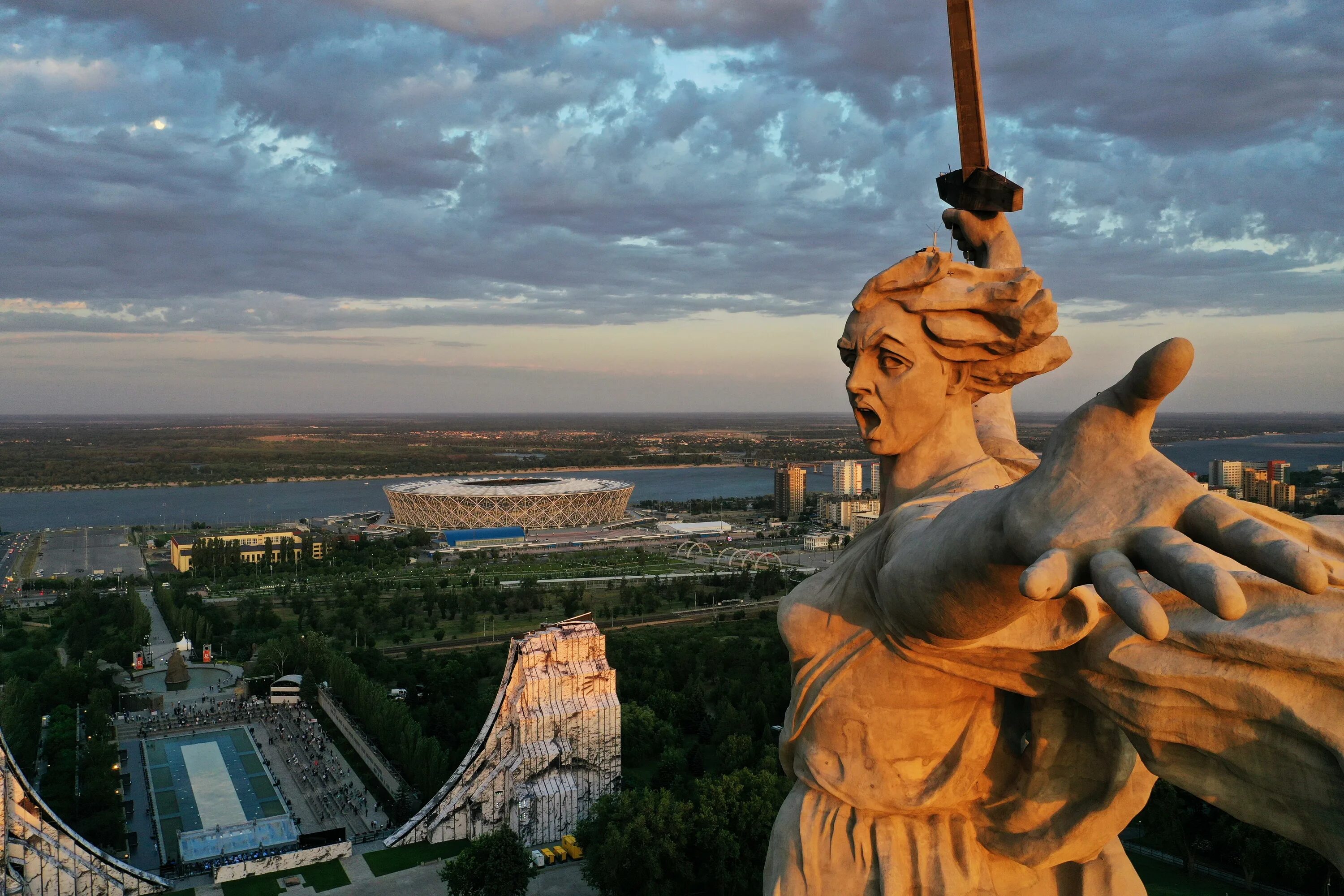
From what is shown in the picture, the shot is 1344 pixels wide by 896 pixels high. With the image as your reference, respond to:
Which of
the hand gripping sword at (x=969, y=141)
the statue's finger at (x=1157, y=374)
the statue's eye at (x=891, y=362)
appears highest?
Answer: the hand gripping sword at (x=969, y=141)

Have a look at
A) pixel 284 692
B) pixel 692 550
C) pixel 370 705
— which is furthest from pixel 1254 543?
pixel 692 550

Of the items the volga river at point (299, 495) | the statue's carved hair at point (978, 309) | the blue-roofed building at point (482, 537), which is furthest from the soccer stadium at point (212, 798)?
the volga river at point (299, 495)

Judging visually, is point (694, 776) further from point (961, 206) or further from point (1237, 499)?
point (1237, 499)

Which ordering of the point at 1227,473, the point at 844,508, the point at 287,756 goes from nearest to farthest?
the point at 287,756
the point at 1227,473
the point at 844,508

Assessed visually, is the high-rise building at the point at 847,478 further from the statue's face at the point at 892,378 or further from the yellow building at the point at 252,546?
the statue's face at the point at 892,378

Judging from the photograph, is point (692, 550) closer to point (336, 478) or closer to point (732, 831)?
point (732, 831)

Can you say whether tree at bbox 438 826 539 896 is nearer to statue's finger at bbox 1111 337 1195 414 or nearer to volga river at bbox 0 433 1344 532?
statue's finger at bbox 1111 337 1195 414
